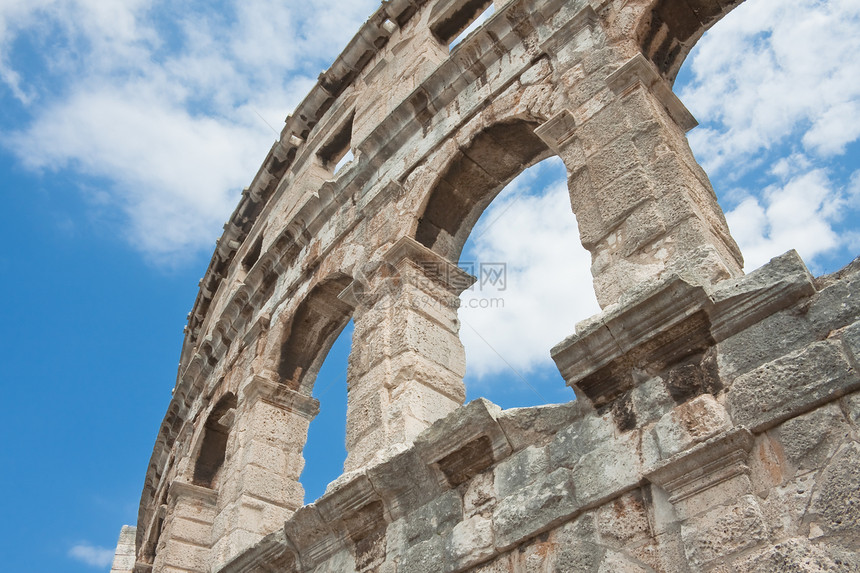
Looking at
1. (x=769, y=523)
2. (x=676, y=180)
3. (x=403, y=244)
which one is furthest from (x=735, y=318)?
(x=403, y=244)

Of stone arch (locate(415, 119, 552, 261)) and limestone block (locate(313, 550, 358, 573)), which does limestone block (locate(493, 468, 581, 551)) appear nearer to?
limestone block (locate(313, 550, 358, 573))

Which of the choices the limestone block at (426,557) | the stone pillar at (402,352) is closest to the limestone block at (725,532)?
the limestone block at (426,557)

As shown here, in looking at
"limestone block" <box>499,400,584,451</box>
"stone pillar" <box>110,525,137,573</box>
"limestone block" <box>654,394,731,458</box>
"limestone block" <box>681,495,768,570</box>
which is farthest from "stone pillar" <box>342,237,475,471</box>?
"stone pillar" <box>110,525,137,573</box>

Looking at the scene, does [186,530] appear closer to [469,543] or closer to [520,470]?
[469,543]

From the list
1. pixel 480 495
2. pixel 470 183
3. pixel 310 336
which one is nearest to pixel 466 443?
pixel 480 495

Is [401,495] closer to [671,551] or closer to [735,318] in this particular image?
[671,551]

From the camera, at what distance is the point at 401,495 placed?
379 centimetres

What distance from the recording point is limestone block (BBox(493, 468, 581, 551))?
9.80 ft

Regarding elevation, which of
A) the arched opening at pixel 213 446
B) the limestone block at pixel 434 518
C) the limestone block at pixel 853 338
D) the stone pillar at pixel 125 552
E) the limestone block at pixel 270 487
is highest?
the stone pillar at pixel 125 552

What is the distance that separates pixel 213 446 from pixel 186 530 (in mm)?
1022

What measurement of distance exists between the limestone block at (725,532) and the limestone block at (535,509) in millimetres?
548

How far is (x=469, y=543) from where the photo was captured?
10.7 feet

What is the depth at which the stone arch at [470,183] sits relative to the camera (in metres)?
5.52

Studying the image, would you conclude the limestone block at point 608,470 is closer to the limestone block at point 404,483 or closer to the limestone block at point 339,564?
the limestone block at point 404,483
